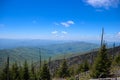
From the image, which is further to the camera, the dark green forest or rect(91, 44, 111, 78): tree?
the dark green forest

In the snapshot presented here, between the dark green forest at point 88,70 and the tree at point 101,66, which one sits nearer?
the tree at point 101,66

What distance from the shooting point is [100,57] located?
121ft

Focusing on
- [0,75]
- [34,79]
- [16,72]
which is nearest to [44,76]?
[34,79]

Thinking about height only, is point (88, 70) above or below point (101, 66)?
below

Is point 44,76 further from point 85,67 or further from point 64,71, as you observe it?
point 85,67

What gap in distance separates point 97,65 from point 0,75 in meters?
37.7

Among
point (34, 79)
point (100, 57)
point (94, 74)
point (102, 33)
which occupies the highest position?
point (102, 33)

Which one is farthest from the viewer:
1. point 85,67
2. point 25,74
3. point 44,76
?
point 85,67

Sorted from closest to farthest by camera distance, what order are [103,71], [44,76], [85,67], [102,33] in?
[103,71] < [102,33] < [44,76] < [85,67]

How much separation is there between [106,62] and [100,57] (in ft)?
4.64

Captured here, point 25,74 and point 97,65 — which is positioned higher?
point 97,65

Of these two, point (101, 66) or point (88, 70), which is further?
point (88, 70)

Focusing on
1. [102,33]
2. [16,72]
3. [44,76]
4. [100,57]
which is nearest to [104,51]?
[100,57]

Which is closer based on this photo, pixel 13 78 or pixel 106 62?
pixel 106 62
